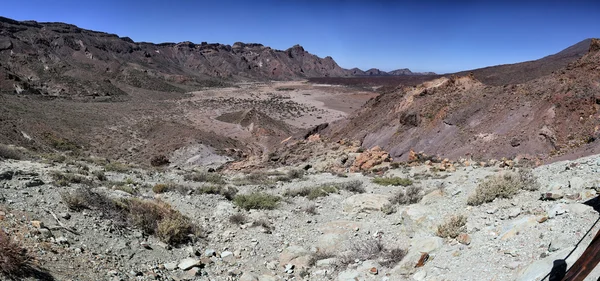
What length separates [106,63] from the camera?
104 metres

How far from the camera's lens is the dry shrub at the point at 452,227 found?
21.6 ft

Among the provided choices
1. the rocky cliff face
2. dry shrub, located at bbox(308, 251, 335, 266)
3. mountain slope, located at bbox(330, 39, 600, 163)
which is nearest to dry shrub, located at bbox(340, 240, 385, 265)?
dry shrub, located at bbox(308, 251, 335, 266)

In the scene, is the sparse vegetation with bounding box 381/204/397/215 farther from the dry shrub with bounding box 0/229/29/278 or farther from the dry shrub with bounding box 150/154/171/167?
the dry shrub with bounding box 150/154/171/167

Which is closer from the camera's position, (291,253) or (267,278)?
(267,278)

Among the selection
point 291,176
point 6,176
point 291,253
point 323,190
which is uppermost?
point 6,176

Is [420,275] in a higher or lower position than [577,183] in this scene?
lower

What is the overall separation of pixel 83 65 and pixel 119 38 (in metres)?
47.9

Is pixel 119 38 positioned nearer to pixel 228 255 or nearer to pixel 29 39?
pixel 29 39

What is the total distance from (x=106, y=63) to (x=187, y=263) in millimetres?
114073

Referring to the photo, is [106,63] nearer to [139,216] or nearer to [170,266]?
[139,216]

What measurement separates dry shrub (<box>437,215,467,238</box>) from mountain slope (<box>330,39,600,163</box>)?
8585 mm

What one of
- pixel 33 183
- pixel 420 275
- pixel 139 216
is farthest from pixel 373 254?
pixel 33 183

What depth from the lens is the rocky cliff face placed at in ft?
185

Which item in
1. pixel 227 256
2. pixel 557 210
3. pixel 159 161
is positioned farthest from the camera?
pixel 159 161
